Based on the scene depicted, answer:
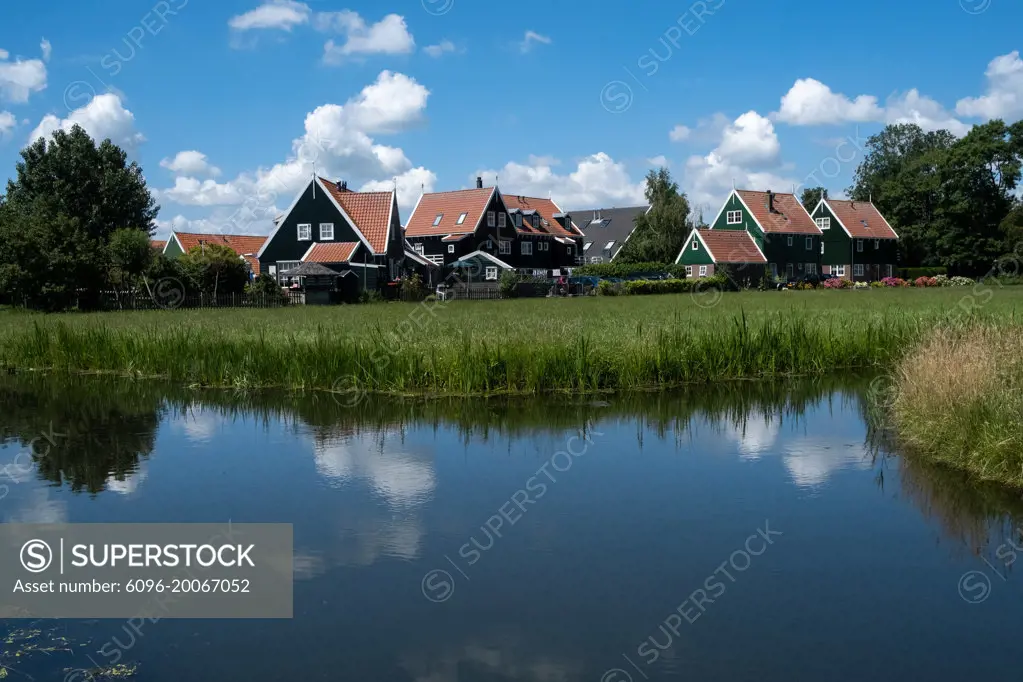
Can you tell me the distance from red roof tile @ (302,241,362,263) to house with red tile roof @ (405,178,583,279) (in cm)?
1384

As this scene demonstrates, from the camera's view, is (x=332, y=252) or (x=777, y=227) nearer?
(x=332, y=252)

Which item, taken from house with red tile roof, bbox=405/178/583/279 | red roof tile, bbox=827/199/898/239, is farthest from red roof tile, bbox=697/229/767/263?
house with red tile roof, bbox=405/178/583/279

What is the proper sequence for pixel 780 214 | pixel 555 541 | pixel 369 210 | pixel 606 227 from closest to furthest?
pixel 555 541 → pixel 369 210 → pixel 780 214 → pixel 606 227

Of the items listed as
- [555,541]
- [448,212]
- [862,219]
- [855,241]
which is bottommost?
[555,541]

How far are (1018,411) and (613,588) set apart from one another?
617 cm

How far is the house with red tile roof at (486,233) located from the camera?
77.4 metres

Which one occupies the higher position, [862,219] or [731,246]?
[862,219]

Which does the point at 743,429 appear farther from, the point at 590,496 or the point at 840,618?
the point at 840,618

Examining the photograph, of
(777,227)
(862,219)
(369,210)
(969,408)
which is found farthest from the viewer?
(862,219)

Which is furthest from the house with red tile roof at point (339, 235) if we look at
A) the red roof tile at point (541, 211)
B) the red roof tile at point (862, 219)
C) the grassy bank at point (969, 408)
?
the grassy bank at point (969, 408)

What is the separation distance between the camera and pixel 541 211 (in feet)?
295

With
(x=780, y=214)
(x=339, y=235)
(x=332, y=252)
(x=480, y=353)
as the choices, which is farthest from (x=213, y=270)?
(x=780, y=214)

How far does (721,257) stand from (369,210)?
102 feet

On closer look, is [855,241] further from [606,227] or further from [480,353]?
[480,353]
